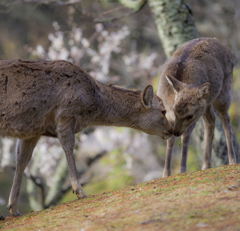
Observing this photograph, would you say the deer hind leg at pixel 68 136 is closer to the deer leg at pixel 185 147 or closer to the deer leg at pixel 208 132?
the deer leg at pixel 185 147

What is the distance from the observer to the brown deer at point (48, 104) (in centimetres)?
565

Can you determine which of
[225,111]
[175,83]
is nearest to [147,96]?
[175,83]

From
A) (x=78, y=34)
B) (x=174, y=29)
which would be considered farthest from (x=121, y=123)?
(x=78, y=34)

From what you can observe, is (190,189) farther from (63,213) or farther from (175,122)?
(175,122)

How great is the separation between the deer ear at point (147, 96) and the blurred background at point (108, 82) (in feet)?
7.98

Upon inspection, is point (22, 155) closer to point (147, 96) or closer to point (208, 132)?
point (147, 96)

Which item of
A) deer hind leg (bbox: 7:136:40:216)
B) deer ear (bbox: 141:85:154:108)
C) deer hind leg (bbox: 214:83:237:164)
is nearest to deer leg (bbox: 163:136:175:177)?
deer ear (bbox: 141:85:154:108)

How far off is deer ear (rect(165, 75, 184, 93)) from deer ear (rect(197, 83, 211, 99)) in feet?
0.99

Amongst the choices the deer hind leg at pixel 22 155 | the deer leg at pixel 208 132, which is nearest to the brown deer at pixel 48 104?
the deer hind leg at pixel 22 155

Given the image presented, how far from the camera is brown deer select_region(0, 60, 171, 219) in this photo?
5652 mm

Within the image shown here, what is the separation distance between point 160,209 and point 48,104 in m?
2.65

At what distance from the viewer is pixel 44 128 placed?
5.93 meters

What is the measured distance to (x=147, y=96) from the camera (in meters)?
6.51

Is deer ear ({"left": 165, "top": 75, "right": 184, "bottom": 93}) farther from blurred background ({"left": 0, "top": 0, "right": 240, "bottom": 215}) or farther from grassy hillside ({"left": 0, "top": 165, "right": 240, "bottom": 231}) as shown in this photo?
blurred background ({"left": 0, "top": 0, "right": 240, "bottom": 215})
